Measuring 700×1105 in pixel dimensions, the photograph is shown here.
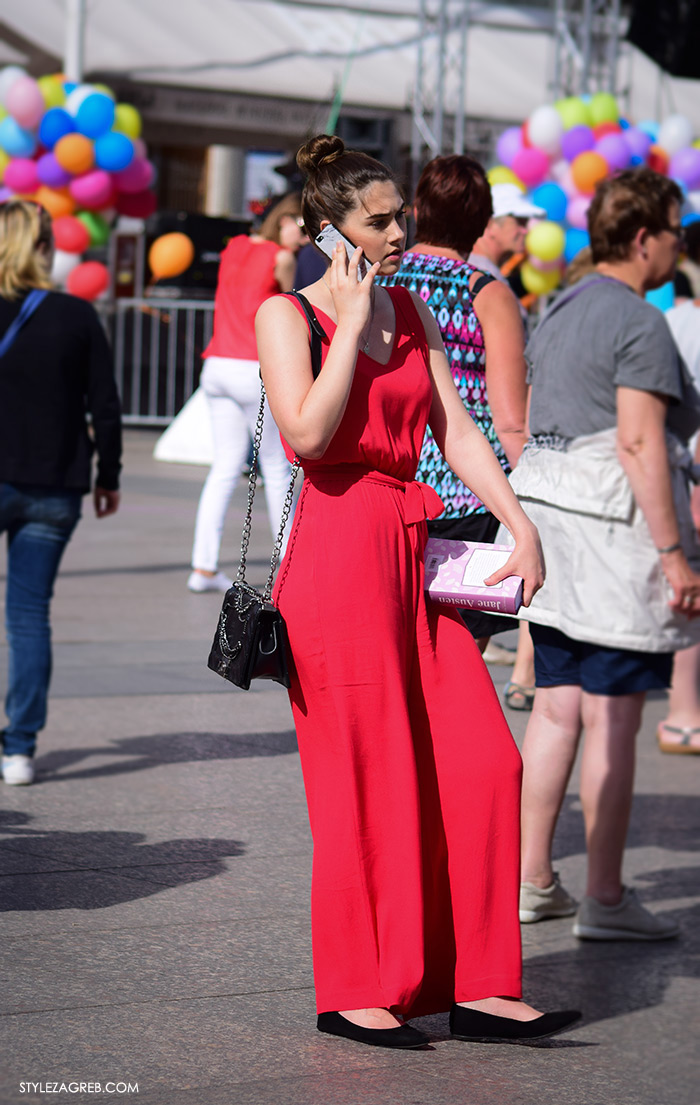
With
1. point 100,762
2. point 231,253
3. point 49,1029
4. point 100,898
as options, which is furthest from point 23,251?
point 231,253

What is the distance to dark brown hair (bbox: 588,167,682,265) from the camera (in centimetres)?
407

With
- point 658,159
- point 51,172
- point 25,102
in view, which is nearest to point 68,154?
point 51,172

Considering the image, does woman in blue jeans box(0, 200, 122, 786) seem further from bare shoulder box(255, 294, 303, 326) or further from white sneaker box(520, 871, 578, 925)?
bare shoulder box(255, 294, 303, 326)

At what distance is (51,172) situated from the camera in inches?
551

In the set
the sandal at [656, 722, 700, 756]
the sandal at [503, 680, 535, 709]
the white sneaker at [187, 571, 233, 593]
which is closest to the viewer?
the sandal at [656, 722, 700, 756]

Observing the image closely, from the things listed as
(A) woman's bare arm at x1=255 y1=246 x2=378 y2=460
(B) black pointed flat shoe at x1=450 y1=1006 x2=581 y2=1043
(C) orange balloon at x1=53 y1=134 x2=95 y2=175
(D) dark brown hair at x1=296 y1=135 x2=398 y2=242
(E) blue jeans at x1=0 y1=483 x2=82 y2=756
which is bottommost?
(B) black pointed flat shoe at x1=450 y1=1006 x2=581 y2=1043

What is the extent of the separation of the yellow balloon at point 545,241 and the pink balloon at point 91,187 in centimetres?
387

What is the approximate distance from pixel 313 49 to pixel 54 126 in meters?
6.15

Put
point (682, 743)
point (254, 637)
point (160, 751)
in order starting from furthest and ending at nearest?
point (682, 743)
point (160, 751)
point (254, 637)

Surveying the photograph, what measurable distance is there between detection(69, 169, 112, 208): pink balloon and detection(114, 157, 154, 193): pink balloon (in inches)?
5.5

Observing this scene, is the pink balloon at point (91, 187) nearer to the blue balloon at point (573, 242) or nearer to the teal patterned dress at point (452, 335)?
the blue balloon at point (573, 242)

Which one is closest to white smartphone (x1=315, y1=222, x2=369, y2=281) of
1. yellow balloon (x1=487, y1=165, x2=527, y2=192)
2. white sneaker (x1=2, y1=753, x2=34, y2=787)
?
white sneaker (x1=2, y1=753, x2=34, y2=787)

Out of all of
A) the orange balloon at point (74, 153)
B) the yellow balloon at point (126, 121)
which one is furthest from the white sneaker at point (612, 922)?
the yellow balloon at point (126, 121)

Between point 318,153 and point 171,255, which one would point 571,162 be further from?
point 318,153
